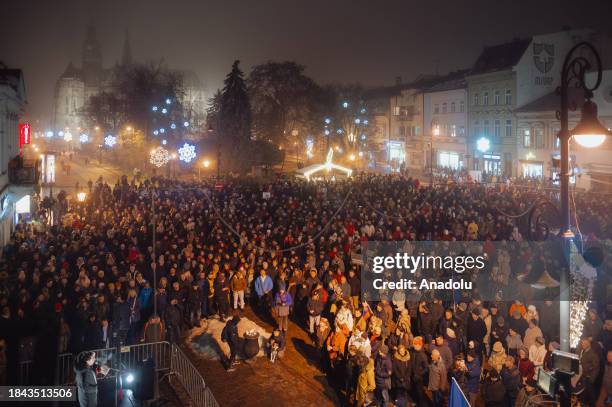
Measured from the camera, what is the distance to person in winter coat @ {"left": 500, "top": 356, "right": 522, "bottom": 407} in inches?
329

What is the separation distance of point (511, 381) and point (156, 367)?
641 centimetres

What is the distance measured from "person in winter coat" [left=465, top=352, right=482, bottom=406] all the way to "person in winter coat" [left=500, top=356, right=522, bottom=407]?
1.45 feet

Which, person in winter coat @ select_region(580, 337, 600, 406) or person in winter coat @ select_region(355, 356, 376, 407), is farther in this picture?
person in winter coat @ select_region(355, 356, 376, 407)

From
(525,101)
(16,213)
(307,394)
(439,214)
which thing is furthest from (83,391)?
(525,101)

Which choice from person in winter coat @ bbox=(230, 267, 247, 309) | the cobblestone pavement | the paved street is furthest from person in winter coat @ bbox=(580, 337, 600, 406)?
the paved street

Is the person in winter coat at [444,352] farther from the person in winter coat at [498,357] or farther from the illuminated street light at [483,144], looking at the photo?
the illuminated street light at [483,144]

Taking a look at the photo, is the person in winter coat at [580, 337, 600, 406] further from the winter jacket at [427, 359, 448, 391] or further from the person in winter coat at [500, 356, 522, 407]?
the winter jacket at [427, 359, 448, 391]

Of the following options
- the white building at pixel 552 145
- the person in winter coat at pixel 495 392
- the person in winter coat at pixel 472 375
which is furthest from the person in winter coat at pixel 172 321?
the white building at pixel 552 145

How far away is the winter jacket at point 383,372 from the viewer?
8.89 m

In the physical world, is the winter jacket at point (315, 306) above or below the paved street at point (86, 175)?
below

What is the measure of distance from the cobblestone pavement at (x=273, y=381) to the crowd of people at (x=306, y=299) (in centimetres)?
39

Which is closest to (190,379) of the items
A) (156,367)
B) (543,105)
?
(156,367)

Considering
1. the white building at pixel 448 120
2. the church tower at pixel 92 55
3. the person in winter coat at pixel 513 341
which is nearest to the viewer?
the person in winter coat at pixel 513 341

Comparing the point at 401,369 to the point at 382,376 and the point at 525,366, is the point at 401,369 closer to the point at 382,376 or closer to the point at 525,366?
the point at 382,376
